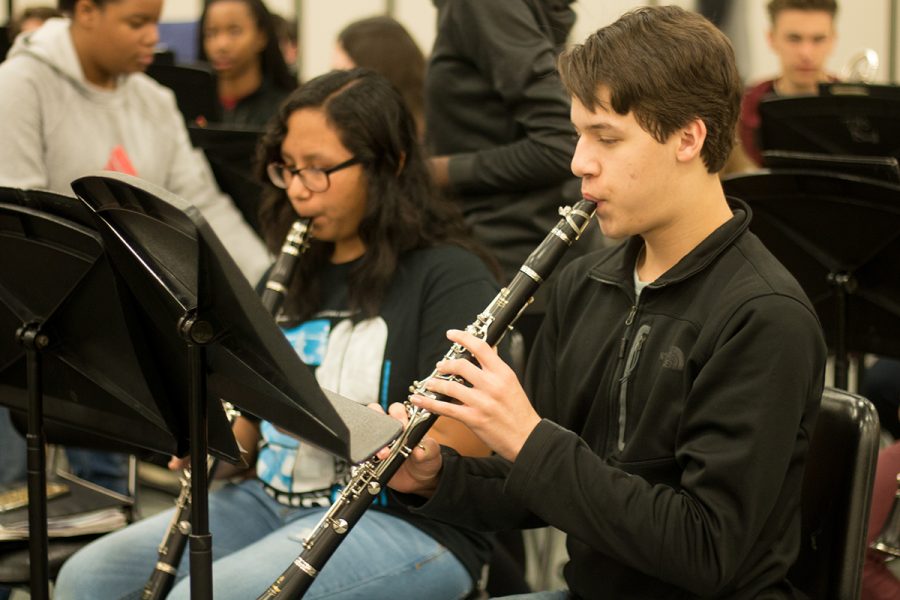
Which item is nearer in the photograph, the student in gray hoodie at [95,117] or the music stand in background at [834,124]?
the student in gray hoodie at [95,117]

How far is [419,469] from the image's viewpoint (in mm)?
1552

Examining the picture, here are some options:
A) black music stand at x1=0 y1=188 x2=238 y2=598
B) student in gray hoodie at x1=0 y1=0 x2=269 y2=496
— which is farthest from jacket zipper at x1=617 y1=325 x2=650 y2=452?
student in gray hoodie at x1=0 y1=0 x2=269 y2=496

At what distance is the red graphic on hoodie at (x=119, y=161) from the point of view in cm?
272

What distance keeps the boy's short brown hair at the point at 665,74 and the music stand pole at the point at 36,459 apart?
80cm

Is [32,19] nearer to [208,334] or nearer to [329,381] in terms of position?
[329,381]

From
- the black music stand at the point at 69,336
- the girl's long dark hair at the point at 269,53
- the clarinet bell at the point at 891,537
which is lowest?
the clarinet bell at the point at 891,537

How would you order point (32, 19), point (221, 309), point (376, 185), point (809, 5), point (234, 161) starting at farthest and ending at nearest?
point (809, 5) → point (32, 19) → point (234, 161) → point (376, 185) → point (221, 309)

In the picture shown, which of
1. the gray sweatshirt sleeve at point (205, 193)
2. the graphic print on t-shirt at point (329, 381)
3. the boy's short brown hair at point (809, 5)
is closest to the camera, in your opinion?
the graphic print on t-shirt at point (329, 381)

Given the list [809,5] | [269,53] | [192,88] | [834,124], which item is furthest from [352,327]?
[809,5]

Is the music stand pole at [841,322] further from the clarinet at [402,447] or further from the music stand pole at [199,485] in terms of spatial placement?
the music stand pole at [199,485]

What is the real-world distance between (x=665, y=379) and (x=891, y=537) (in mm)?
544

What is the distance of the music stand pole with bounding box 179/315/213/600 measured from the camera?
133 centimetres

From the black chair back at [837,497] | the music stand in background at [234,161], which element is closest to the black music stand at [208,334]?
the black chair back at [837,497]

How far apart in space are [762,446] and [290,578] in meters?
0.60
